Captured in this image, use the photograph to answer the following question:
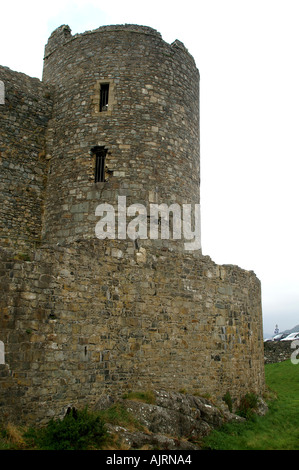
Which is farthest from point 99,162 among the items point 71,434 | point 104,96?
point 71,434

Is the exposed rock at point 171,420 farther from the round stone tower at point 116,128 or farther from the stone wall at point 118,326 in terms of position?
the round stone tower at point 116,128

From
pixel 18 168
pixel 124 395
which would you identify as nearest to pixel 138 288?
pixel 124 395

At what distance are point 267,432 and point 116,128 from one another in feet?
31.7

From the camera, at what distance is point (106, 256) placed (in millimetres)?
10133

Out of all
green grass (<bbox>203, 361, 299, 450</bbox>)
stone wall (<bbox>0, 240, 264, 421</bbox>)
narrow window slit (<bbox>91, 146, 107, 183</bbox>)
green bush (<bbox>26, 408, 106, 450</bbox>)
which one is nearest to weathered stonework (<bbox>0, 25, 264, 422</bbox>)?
stone wall (<bbox>0, 240, 264, 421</bbox>)

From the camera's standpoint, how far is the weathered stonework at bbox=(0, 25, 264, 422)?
850 centimetres

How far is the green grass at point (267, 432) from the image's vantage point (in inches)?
367

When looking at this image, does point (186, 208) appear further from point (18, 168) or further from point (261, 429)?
point (261, 429)

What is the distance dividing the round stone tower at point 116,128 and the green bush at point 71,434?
615 centimetres

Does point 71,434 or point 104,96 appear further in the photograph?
point 104,96

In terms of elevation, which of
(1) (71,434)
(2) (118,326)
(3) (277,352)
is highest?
(2) (118,326)

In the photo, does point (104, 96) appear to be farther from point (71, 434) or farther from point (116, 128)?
point (71, 434)

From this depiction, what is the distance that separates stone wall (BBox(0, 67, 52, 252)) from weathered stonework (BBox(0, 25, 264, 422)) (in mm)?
34

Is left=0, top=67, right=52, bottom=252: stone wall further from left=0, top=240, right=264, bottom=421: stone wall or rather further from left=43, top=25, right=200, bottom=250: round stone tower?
left=0, top=240, right=264, bottom=421: stone wall
